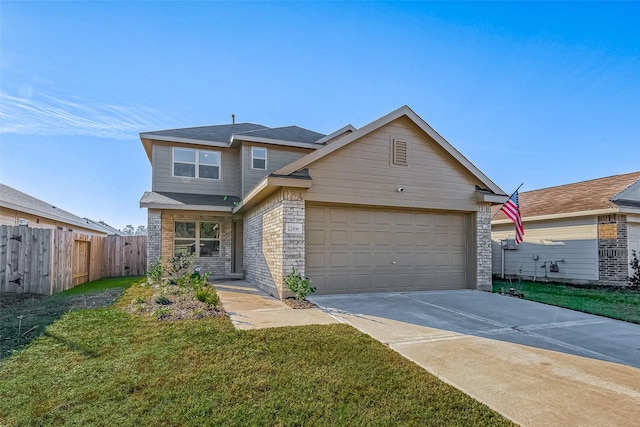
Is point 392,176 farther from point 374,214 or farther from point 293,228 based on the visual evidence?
point 293,228

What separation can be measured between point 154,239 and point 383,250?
8524 mm

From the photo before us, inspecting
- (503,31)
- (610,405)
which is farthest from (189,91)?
(610,405)

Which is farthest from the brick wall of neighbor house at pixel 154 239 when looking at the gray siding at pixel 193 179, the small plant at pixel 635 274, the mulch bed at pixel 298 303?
the small plant at pixel 635 274

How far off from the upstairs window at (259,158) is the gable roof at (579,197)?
10.9 metres

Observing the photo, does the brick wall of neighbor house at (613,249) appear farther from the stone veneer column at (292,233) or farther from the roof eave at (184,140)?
the roof eave at (184,140)

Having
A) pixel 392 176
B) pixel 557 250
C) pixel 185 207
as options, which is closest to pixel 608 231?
pixel 557 250

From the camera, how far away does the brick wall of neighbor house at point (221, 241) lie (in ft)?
42.6

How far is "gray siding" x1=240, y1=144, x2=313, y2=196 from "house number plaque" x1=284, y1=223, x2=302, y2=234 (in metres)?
5.47

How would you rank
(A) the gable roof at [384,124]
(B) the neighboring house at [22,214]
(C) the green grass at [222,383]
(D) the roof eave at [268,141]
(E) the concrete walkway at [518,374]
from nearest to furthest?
(C) the green grass at [222,383] → (E) the concrete walkway at [518,374] → (A) the gable roof at [384,124] → (B) the neighboring house at [22,214] → (D) the roof eave at [268,141]

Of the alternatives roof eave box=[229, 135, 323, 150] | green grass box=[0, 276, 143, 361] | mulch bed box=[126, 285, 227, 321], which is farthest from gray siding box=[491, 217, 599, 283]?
green grass box=[0, 276, 143, 361]

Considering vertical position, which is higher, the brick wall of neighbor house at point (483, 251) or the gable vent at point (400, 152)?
the gable vent at point (400, 152)

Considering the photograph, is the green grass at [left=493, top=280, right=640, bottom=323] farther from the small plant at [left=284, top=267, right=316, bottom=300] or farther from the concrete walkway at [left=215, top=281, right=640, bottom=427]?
the small plant at [left=284, top=267, right=316, bottom=300]

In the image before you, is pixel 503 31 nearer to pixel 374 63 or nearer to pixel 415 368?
pixel 374 63

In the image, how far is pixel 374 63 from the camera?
454 inches
